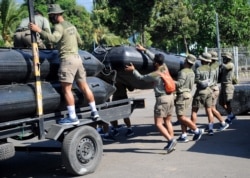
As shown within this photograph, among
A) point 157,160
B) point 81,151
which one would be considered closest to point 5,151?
point 81,151

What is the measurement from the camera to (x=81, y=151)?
7223 mm

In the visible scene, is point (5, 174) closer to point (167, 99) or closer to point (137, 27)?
point (167, 99)

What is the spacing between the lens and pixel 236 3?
129 ft

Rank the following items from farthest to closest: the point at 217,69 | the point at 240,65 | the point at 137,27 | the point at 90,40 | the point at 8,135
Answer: the point at 90,40
the point at 240,65
the point at 137,27
the point at 217,69
the point at 8,135

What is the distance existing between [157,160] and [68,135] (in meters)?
1.72

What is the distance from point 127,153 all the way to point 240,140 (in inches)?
88.2

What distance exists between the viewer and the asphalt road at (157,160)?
7230mm

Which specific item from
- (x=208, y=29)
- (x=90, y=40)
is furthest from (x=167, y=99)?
(x=90, y=40)

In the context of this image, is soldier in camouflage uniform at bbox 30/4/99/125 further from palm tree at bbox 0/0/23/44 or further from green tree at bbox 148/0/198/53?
palm tree at bbox 0/0/23/44

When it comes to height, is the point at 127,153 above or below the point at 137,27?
below

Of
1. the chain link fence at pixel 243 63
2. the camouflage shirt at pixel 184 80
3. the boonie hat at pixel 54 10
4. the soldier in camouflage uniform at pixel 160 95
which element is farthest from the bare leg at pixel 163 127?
the chain link fence at pixel 243 63

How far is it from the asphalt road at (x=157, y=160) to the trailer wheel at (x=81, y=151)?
0.55 ft

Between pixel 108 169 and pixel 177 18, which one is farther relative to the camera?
pixel 177 18

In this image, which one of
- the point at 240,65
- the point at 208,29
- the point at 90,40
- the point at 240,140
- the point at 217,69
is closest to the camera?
the point at 240,140
